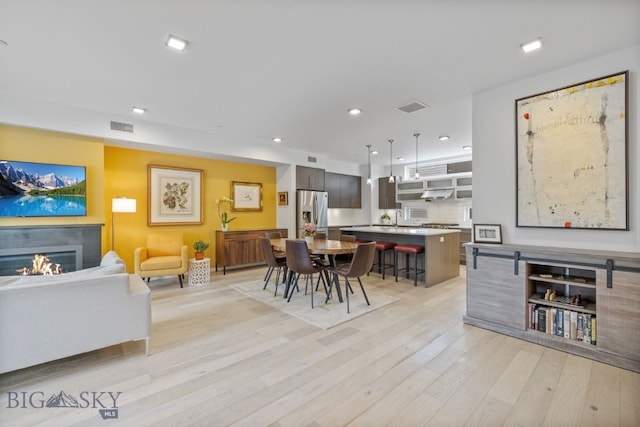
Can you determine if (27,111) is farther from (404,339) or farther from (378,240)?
(378,240)

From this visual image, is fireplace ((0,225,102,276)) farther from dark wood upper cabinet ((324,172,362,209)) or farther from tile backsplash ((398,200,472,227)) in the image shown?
tile backsplash ((398,200,472,227))

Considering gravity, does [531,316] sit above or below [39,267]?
below

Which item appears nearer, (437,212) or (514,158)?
(514,158)

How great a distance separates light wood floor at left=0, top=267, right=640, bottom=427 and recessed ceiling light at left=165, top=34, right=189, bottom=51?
2.67 metres

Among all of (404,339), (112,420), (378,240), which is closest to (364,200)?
(378,240)

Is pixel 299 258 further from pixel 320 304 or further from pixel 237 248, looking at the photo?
pixel 237 248

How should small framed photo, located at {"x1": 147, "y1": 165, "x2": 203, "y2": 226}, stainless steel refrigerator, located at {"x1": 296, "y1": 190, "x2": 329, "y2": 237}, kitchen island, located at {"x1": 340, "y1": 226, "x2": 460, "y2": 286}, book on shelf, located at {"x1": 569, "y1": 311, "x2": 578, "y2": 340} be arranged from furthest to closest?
stainless steel refrigerator, located at {"x1": 296, "y1": 190, "x2": 329, "y2": 237}
small framed photo, located at {"x1": 147, "y1": 165, "x2": 203, "y2": 226}
kitchen island, located at {"x1": 340, "y1": 226, "x2": 460, "y2": 286}
book on shelf, located at {"x1": 569, "y1": 311, "x2": 578, "y2": 340}

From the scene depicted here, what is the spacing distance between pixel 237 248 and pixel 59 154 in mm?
3087

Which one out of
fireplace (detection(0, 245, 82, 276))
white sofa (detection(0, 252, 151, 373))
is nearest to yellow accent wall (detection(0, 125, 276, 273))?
fireplace (detection(0, 245, 82, 276))

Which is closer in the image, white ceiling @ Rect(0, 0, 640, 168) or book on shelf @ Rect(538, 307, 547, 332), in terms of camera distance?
white ceiling @ Rect(0, 0, 640, 168)

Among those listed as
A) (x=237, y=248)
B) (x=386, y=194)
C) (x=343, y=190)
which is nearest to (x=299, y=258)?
(x=237, y=248)

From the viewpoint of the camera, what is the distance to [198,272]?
4816 millimetres

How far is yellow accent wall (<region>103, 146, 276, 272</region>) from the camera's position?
191 inches

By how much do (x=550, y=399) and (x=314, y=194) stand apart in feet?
18.0
